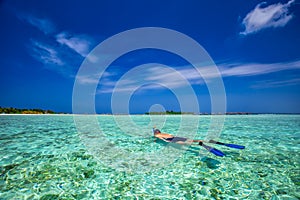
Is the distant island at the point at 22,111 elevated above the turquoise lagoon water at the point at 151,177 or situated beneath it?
elevated above

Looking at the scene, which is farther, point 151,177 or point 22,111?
point 22,111

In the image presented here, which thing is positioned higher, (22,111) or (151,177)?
(22,111)

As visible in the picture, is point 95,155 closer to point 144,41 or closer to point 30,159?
point 30,159

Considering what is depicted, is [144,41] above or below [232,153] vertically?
above

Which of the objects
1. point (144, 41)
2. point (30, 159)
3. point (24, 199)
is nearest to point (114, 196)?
point (24, 199)

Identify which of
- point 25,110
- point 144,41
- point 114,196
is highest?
point 144,41

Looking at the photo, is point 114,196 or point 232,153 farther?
point 232,153

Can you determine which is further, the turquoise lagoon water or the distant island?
the distant island

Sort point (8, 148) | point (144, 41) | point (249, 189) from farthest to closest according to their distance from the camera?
point (144, 41) → point (8, 148) → point (249, 189)

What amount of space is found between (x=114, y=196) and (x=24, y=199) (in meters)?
2.30

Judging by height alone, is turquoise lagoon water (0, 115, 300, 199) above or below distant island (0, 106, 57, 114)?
below

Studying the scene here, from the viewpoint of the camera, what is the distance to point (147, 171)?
5.82m

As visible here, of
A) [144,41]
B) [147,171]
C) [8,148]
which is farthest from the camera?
[144,41]

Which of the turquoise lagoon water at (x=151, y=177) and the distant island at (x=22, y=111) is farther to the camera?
the distant island at (x=22, y=111)
